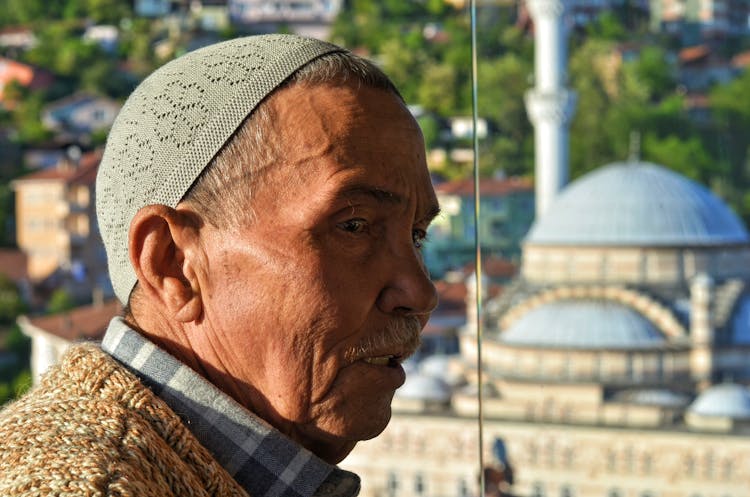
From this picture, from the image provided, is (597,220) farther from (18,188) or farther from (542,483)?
(18,188)

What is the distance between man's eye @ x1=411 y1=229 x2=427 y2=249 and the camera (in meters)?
0.74

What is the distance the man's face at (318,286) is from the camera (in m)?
0.67

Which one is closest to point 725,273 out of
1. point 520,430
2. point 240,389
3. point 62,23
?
point 520,430

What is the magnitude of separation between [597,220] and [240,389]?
17054 millimetres

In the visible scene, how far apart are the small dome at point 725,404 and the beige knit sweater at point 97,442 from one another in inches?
589

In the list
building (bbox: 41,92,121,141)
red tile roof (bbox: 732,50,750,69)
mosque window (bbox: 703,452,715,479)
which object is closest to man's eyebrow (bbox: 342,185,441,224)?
mosque window (bbox: 703,452,715,479)

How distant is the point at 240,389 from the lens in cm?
69

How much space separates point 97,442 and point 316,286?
11cm

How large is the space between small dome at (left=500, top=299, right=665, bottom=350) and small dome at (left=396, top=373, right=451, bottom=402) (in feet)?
2.49

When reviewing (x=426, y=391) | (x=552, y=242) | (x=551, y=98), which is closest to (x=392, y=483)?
(x=426, y=391)

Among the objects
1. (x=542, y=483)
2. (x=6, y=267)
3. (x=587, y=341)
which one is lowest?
(x=6, y=267)

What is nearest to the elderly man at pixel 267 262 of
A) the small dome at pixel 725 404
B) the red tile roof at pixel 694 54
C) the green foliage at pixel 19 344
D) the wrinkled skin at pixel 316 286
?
the wrinkled skin at pixel 316 286

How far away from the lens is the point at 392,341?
0.69m

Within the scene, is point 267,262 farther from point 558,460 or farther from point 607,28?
point 607,28
